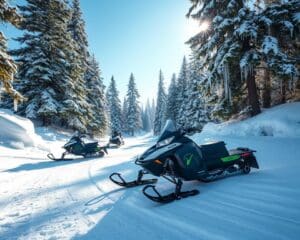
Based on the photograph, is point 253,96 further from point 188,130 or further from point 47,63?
point 47,63

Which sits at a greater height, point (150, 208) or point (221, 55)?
point (221, 55)

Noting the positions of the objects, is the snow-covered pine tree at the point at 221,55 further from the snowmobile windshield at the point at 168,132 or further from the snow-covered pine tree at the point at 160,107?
the snow-covered pine tree at the point at 160,107

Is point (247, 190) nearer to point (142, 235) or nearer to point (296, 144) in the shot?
point (142, 235)

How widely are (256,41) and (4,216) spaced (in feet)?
34.2

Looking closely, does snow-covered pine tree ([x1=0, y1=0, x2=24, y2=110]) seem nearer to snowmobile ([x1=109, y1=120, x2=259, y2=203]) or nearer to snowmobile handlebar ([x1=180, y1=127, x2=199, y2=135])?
snowmobile ([x1=109, y1=120, x2=259, y2=203])

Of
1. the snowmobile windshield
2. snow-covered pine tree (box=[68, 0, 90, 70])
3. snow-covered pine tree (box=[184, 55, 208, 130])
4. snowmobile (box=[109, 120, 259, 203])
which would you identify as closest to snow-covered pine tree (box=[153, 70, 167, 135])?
snow-covered pine tree (box=[184, 55, 208, 130])

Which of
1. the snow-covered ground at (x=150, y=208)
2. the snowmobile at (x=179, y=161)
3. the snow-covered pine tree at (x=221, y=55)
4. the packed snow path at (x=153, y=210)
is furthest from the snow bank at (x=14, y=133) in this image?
the snow-covered pine tree at (x=221, y=55)

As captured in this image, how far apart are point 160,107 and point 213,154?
160 ft

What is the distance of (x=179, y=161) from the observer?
14.3 ft

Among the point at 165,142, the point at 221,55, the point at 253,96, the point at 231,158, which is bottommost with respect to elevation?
the point at 231,158

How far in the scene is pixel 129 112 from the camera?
55.9 m

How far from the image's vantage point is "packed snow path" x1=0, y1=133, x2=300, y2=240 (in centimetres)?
284

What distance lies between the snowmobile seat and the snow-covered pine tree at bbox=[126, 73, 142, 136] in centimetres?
Result: 4948

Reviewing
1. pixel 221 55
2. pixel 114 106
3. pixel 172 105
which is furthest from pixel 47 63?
pixel 114 106
